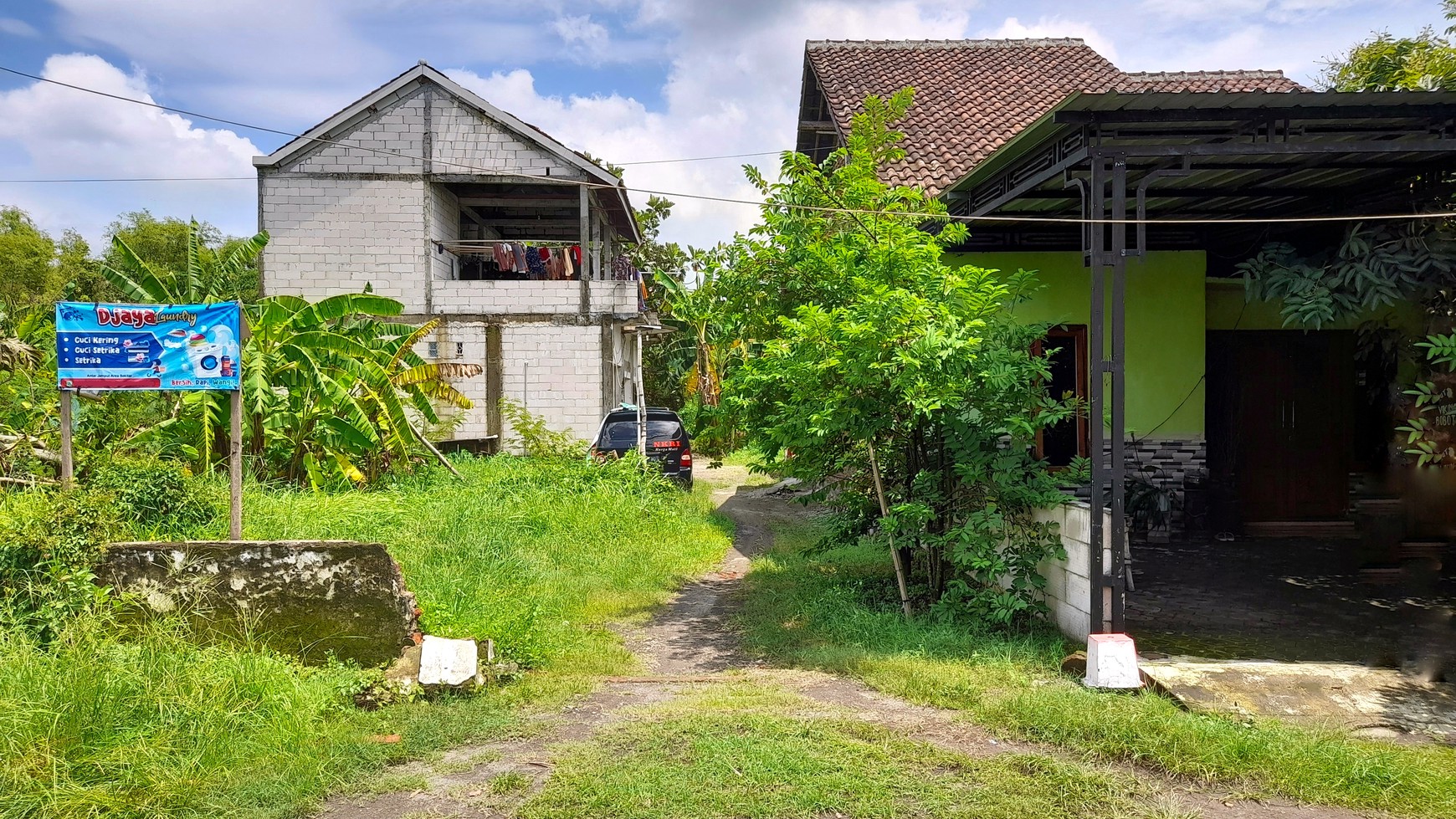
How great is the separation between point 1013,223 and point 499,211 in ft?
44.1

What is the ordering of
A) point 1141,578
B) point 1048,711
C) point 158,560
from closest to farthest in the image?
1. point 1048,711
2. point 158,560
3. point 1141,578

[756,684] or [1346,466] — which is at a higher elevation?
[1346,466]

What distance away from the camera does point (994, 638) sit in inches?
246

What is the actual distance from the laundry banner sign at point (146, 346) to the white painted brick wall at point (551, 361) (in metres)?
9.75

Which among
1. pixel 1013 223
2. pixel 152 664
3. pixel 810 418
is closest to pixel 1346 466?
pixel 1013 223

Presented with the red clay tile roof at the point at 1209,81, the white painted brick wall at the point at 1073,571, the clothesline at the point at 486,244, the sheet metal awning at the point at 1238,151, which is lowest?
the white painted brick wall at the point at 1073,571

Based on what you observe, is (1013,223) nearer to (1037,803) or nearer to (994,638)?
(994,638)

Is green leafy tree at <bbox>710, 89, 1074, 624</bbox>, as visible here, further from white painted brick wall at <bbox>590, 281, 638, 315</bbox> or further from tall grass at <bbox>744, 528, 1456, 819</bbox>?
white painted brick wall at <bbox>590, 281, 638, 315</bbox>

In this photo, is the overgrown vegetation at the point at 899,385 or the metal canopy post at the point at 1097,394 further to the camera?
the overgrown vegetation at the point at 899,385

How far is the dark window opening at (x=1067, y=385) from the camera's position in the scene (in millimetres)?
9547

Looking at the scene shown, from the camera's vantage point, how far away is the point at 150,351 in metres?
5.81

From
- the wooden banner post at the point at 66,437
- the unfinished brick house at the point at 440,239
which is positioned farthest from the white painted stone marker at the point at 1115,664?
the unfinished brick house at the point at 440,239

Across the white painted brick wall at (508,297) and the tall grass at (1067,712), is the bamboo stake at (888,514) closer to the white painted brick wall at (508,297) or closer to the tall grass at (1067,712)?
the tall grass at (1067,712)

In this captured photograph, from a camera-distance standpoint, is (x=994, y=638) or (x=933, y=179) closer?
(x=994, y=638)
